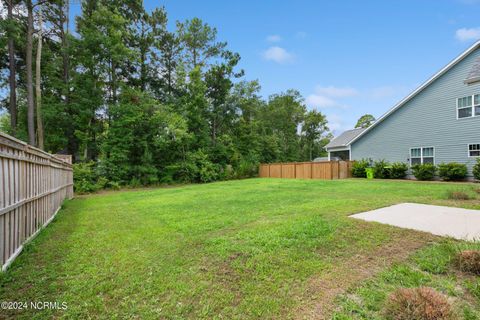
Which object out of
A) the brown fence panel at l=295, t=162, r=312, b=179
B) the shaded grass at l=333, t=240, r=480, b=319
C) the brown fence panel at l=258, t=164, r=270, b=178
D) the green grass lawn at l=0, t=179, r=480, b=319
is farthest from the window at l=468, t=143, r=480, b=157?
the brown fence panel at l=258, t=164, r=270, b=178

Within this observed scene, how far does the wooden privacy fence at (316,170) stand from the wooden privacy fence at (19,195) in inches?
554

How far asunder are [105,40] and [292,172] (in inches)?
581

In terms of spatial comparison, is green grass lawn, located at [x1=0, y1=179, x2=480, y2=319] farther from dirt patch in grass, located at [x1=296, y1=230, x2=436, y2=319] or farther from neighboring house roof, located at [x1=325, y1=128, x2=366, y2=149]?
neighboring house roof, located at [x1=325, y1=128, x2=366, y2=149]

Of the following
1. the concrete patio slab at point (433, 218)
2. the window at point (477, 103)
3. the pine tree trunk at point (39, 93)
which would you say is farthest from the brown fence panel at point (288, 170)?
the pine tree trunk at point (39, 93)

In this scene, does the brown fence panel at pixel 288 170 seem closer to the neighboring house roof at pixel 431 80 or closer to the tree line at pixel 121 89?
the tree line at pixel 121 89

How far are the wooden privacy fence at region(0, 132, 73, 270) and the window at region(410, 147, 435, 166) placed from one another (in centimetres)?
1647

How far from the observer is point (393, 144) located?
14430mm

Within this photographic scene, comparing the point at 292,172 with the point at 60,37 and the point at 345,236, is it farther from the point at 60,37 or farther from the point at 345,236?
the point at 60,37

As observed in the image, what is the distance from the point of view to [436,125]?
1259 centimetres

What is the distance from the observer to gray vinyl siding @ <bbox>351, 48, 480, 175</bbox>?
37.7 feet

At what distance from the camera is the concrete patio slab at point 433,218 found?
3.39 metres

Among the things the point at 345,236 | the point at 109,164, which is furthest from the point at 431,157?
the point at 109,164

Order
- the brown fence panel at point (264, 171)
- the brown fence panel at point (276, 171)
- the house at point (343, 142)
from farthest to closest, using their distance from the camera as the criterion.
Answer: the brown fence panel at point (264, 171) < the house at point (343, 142) < the brown fence panel at point (276, 171)

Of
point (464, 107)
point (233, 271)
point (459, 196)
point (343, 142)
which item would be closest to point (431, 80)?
point (464, 107)
